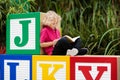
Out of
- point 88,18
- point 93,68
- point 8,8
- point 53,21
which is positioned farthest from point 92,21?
point 93,68

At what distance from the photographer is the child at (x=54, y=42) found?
309 cm

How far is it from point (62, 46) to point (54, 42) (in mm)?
146

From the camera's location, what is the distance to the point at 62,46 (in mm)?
3100

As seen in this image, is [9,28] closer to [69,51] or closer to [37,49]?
[37,49]

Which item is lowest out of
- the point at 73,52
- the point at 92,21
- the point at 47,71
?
the point at 47,71

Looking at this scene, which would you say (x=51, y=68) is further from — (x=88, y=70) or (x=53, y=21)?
(x=53, y=21)

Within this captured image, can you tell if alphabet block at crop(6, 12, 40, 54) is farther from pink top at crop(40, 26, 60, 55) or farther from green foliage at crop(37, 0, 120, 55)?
green foliage at crop(37, 0, 120, 55)

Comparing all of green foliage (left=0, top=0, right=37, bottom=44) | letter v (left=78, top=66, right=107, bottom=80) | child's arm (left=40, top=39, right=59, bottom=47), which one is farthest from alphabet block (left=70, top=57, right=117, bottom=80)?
green foliage (left=0, top=0, right=37, bottom=44)

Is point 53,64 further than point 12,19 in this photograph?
No

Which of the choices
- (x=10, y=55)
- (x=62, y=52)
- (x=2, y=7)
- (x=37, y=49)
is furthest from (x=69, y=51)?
(x=2, y=7)

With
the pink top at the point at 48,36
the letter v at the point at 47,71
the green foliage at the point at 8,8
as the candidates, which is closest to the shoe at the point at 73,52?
the letter v at the point at 47,71

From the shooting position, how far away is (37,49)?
3.21 metres

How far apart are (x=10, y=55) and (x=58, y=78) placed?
0.50m

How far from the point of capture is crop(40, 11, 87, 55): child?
122 inches
